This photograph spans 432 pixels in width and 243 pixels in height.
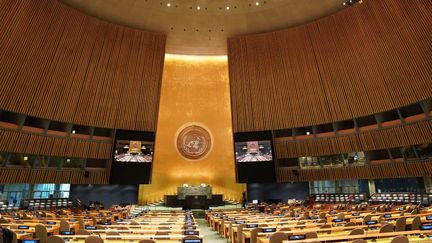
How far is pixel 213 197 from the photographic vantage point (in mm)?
20266

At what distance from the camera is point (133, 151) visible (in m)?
18.7

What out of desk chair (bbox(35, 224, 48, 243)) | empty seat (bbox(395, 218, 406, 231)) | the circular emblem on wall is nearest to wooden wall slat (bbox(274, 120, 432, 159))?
the circular emblem on wall

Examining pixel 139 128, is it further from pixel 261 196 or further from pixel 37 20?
pixel 261 196

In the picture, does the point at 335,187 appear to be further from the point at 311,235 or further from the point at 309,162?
the point at 311,235

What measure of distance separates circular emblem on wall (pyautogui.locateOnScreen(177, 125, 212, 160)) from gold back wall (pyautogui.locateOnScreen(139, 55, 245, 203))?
1.00 ft

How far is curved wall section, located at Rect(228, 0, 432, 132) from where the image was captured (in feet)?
47.9

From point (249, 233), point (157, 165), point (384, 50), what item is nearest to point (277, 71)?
point (384, 50)

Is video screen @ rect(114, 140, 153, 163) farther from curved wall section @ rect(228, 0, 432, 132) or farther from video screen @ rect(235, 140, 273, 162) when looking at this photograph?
curved wall section @ rect(228, 0, 432, 132)

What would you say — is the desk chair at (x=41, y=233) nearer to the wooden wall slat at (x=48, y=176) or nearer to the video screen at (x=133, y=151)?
the wooden wall slat at (x=48, y=176)

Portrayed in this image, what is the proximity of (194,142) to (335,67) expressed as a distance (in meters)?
12.1

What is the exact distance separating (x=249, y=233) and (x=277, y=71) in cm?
1476

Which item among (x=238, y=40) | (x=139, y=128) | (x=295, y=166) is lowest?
(x=295, y=166)

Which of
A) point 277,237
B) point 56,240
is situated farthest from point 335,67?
point 56,240

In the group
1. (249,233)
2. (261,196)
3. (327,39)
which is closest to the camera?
(249,233)
